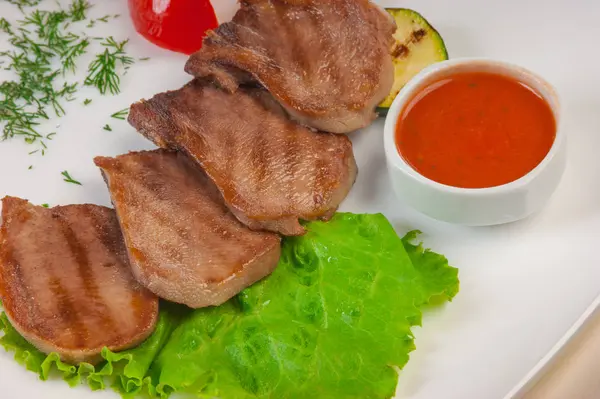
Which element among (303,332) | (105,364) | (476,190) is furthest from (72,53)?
(476,190)

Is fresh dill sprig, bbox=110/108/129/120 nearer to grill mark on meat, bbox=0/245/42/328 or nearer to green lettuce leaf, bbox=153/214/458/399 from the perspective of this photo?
grill mark on meat, bbox=0/245/42/328

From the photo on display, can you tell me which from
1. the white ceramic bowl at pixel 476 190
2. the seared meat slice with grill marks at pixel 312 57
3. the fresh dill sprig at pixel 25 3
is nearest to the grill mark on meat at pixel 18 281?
the seared meat slice with grill marks at pixel 312 57

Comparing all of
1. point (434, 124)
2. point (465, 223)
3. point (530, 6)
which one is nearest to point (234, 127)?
point (434, 124)

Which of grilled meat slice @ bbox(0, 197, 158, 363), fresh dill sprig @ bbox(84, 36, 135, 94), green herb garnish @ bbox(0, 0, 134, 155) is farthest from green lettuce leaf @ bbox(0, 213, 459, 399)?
fresh dill sprig @ bbox(84, 36, 135, 94)

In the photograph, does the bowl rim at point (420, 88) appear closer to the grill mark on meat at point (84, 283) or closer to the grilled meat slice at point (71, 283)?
the grilled meat slice at point (71, 283)

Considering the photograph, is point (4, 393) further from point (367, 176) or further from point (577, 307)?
point (577, 307)
